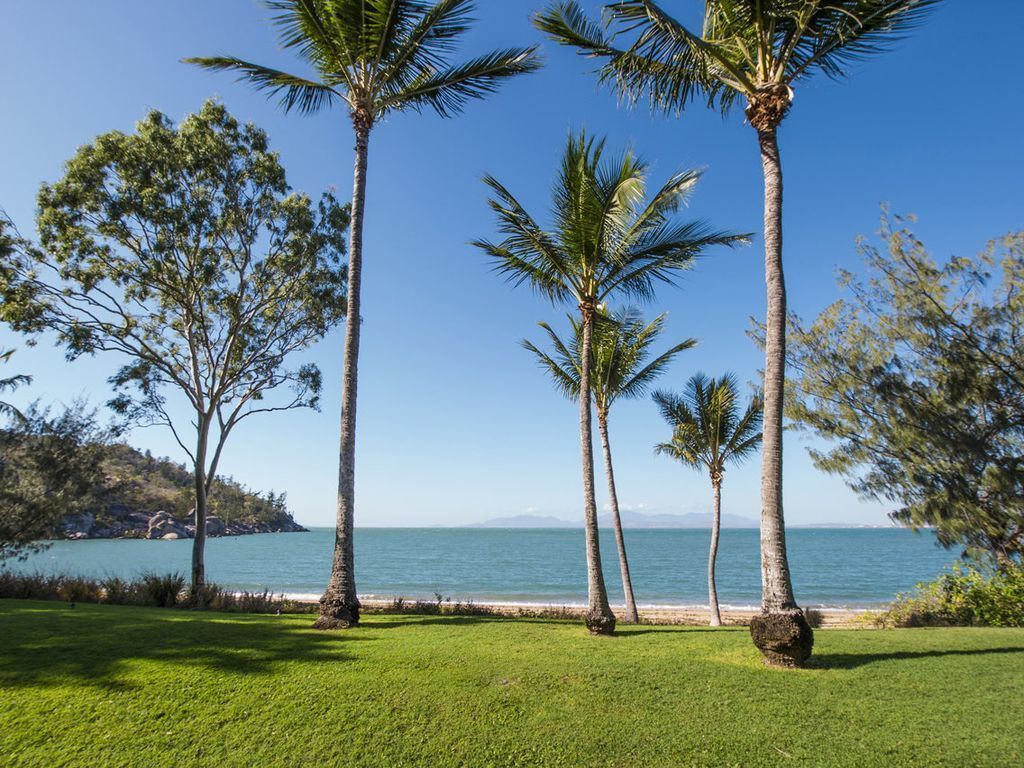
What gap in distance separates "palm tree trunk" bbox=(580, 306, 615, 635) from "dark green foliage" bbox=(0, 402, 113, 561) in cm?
1839

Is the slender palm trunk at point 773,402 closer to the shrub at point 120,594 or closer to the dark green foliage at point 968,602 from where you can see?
the dark green foliage at point 968,602

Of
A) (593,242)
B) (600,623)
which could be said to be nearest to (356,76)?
(593,242)

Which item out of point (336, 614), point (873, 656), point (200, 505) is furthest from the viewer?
point (200, 505)

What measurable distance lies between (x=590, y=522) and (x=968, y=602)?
911 cm

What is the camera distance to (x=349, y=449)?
8961 mm

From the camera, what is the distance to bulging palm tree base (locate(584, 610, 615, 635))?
822cm

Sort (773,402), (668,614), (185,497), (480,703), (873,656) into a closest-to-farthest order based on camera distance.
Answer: (480,703), (873,656), (773,402), (668,614), (185,497)

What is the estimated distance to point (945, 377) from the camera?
36.5ft

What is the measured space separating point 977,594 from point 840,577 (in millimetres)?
35275

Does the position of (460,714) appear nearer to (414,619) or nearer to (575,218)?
(414,619)

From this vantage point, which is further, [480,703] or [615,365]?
[615,365]

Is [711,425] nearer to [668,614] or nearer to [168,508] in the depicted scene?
[668,614]

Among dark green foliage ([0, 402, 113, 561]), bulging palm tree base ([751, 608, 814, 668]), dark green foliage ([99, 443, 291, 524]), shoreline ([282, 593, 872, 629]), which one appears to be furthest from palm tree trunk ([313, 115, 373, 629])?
dark green foliage ([99, 443, 291, 524])

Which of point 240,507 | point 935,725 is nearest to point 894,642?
point 935,725
